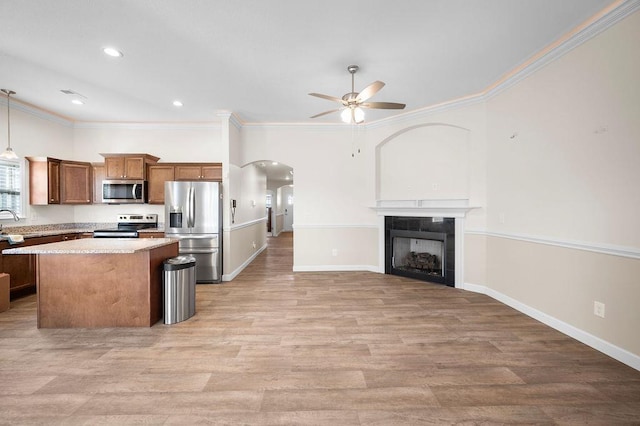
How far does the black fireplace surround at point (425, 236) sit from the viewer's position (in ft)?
15.1

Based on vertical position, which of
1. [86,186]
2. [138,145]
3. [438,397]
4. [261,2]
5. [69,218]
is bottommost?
[438,397]

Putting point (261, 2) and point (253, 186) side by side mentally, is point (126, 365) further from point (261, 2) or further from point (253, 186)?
point (253, 186)

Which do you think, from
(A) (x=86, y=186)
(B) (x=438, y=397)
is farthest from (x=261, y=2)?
(A) (x=86, y=186)

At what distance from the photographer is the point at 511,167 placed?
3682 millimetres

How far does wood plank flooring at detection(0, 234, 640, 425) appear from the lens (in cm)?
179

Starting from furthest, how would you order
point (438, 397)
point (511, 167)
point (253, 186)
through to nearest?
point (253, 186)
point (511, 167)
point (438, 397)

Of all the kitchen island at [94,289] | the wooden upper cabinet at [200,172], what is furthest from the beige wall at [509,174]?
the kitchen island at [94,289]

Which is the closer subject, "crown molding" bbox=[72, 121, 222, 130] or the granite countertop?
the granite countertop

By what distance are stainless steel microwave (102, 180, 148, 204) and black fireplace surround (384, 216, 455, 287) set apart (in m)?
4.60

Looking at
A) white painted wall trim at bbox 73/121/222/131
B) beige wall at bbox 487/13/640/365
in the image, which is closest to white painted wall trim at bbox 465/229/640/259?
beige wall at bbox 487/13/640/365

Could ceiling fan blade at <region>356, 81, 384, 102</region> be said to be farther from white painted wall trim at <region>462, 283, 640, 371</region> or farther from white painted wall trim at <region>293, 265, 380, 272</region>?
white painted wall trim at <region>293, 265, 380, 272</region>

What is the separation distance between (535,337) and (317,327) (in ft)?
7.33

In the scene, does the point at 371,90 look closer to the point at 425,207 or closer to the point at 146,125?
the point at 425,207

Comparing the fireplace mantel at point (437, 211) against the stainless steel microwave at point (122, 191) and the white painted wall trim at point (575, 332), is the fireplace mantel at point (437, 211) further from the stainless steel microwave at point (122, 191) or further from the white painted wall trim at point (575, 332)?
the stainless steel microwave at point (122, 191)
